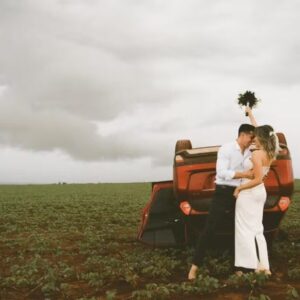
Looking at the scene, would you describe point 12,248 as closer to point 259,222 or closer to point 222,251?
point 222,251

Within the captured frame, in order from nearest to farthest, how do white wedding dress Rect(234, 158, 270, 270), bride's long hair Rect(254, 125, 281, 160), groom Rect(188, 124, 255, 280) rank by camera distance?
1. bride's long hair Rect(254, 125, 281, 160)
2. white wedding dress Rect(234, 158, 270, 270)
3. groom Rect(188, 124, 255, 280)

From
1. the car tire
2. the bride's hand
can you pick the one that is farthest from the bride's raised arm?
the bride's hand

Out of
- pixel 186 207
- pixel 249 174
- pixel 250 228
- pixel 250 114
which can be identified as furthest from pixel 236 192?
pixel 250 114

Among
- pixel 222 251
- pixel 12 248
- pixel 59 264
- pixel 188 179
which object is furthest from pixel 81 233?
pixel 188 179

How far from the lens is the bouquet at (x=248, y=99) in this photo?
935 centimetres

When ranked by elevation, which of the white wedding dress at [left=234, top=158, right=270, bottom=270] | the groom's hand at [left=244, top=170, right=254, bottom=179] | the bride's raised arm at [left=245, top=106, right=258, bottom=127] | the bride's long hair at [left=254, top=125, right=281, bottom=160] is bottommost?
the white wedding dress at [left=234, top=158, right=270, bottom=270]

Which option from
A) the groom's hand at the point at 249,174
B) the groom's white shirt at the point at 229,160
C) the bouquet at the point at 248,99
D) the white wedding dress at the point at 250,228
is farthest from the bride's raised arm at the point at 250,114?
the groom's hand at the point at 249,174

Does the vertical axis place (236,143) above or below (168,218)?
above

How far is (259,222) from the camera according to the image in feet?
23.6

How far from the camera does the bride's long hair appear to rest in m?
6.96

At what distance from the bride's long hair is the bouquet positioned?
239cm

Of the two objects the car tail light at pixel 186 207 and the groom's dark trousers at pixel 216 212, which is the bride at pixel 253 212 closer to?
the groom's dark trousers at pixel 216 212

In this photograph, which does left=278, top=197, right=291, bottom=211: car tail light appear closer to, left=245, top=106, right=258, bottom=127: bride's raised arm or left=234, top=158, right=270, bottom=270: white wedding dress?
left=234, top=158, right=270, bottom=270: white wedding dress

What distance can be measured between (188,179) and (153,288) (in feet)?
6.71
